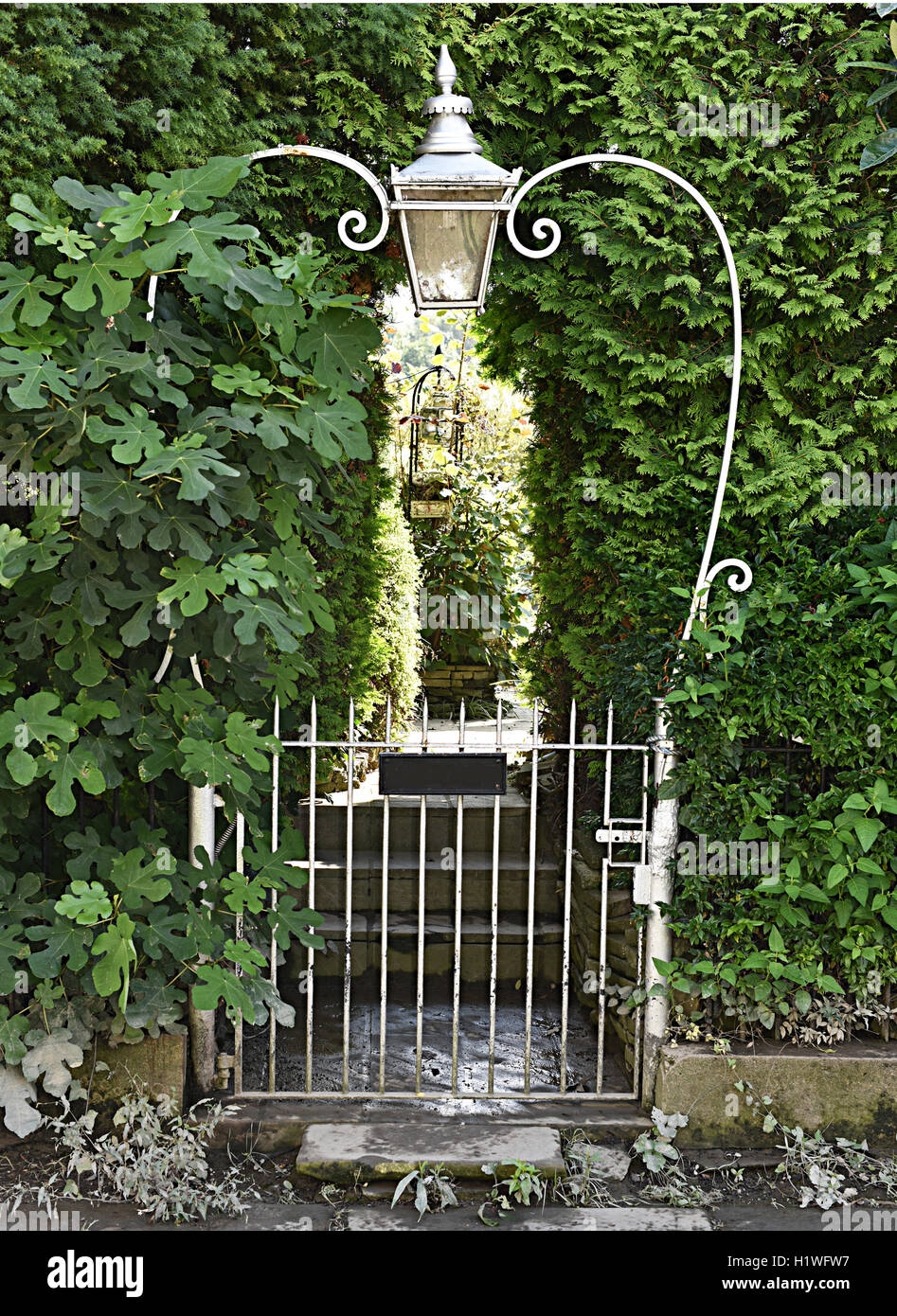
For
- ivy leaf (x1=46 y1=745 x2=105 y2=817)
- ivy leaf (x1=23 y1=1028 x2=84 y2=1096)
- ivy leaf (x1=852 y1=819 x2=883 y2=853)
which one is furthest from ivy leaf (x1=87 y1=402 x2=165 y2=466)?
ivy leaf (x1=852 y1=819 x2=883 y2=853)

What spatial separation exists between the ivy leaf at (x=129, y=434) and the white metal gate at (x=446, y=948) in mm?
1132

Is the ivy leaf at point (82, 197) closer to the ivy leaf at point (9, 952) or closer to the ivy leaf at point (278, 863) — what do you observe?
the ivy leaf at point (278, 863)

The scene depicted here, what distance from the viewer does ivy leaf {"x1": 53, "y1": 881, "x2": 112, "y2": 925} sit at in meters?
3.02

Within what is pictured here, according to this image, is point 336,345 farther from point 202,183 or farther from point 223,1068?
point 223,1068

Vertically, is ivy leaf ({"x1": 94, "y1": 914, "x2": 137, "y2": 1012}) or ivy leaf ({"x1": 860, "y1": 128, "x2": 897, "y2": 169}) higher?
ivy leaf ({"x1": 860, "y1": 128, "x2": 897, "y2": 169})

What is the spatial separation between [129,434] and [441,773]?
58.2 inches

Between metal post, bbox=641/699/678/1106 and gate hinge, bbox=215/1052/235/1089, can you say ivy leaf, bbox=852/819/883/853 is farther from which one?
gate hinge, bbox=215/1052/235/1089

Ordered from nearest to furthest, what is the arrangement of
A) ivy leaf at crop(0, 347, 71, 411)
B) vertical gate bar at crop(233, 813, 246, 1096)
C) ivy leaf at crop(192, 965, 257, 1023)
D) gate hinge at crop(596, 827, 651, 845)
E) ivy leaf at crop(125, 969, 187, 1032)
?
ivy leaf at crop(0, 347, 71, 411)
ivy leaf at crop(192, 965, 257, 1023)
ivy leaf at crop(125, 969, 187, 1032)
vertical gate bar at crop(233, 813, 246, 1096)
gate hinge at crop(596, 827, 651, 845)

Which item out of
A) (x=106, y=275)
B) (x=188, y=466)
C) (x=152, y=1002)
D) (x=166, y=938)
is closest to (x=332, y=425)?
(x=188, y=466)

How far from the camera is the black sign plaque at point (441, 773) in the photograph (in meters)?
3.62

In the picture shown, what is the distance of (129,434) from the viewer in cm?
281

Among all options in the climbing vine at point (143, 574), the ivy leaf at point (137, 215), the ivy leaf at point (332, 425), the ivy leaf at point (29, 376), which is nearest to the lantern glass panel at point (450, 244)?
the climbing vine at point (143, 574)

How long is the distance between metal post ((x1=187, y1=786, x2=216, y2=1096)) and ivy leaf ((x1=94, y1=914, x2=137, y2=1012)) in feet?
1.51
